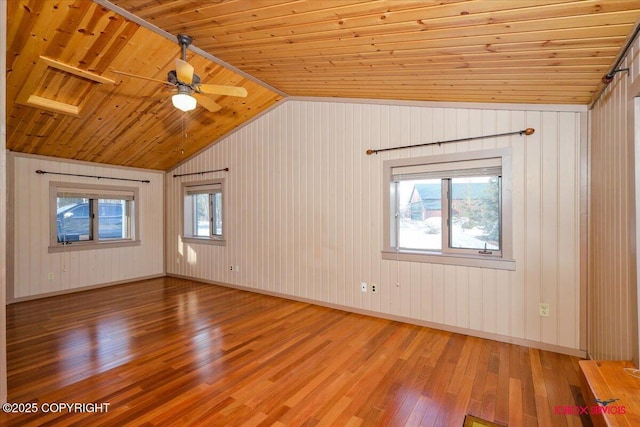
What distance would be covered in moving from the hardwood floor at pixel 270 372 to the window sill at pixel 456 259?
793mm

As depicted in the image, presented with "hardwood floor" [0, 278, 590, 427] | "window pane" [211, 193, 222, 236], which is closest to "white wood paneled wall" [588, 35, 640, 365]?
"hardwood floor" [0, 278, 590, 427]

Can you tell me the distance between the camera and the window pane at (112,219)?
5.80m

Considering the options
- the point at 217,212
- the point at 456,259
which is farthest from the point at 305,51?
the point at 217,212

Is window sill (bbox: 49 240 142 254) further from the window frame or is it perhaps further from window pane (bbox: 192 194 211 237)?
window pane (bbox: 192 194 211 237)

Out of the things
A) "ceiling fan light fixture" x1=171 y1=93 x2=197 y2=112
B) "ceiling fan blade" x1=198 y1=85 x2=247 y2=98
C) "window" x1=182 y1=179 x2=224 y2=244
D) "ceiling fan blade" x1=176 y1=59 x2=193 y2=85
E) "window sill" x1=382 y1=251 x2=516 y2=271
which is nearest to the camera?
"ceiling fan blade" x1=176 y1=59 x2=193 y2=85

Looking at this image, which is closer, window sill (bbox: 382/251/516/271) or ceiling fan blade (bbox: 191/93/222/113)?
ceiling fan blade (bbox: 191/93/222/113)

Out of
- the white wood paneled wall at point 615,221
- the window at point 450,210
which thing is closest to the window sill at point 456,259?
the window at point 450,210

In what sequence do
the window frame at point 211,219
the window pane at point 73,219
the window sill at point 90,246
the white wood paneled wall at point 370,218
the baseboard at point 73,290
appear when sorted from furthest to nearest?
the window frame at point 211,219
the window pane at point 73,219
the window sill at point 90,246
the baseboard at point 73,290
the white wood paneled wall at point 370,218

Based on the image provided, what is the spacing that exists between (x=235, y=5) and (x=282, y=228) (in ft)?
10.5

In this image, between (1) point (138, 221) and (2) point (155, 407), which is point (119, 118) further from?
(2) point (155, 407)

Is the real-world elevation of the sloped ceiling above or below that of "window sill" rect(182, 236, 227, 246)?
above

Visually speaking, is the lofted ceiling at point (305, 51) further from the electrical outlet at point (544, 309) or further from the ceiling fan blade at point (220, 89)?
the electrical outlet at point (544, 309)

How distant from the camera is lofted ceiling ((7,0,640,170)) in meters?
1.90

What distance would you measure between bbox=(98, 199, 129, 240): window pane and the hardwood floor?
2012 millimetres
